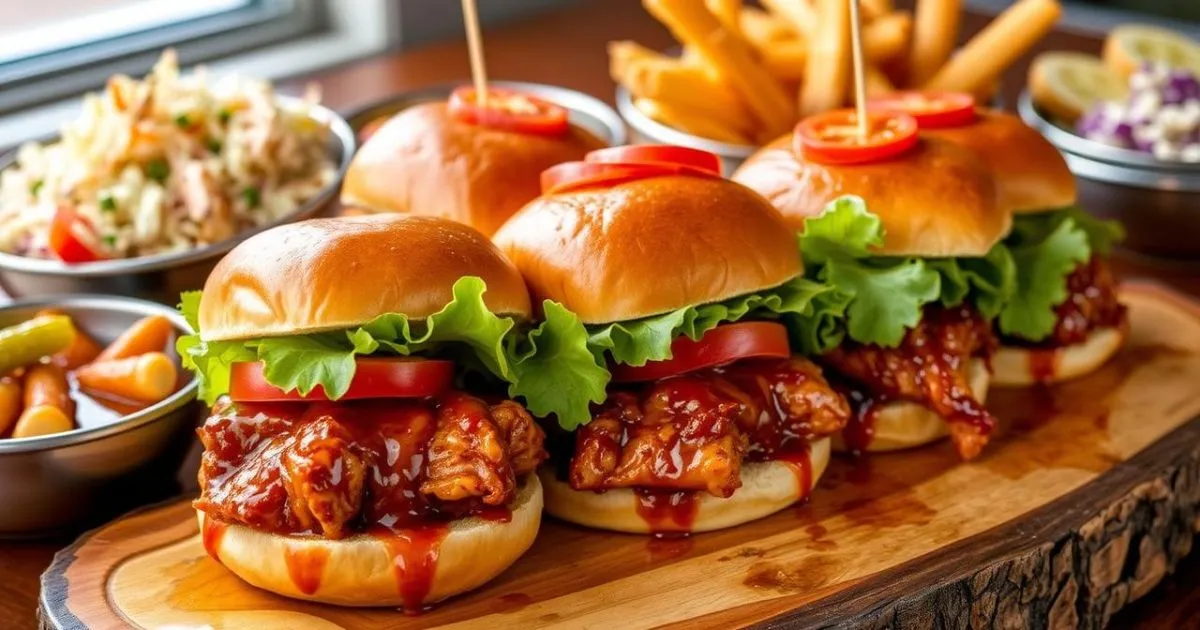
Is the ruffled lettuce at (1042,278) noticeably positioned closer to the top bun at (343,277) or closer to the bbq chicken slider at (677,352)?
the bbq chicken slider at (677,352)

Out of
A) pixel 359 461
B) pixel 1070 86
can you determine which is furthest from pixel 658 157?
pixel 1070 86

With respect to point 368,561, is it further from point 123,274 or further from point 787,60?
point 787,60

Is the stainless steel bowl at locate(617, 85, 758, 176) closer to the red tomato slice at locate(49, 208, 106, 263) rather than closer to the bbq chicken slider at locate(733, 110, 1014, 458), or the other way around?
the bbq chicken slider at locate(733, 110, 1014, 458)

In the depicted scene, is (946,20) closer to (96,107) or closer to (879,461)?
(879,461)

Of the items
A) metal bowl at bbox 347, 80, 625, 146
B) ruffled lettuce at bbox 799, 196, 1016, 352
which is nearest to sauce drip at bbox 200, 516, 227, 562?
ruffled lettuce at bbox 799, 196, 1016, 352

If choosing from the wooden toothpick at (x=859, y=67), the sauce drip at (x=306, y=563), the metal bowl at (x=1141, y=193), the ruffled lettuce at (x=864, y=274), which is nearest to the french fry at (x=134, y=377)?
the sauce drip at (x=306, y=563)

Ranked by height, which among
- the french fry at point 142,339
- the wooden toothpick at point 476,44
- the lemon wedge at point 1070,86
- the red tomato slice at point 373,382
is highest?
the wooden toothpick at point 476,44
